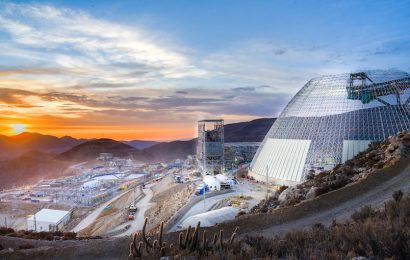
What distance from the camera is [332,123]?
1638 inches

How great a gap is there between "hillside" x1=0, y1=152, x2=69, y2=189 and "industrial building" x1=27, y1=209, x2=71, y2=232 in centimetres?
8008

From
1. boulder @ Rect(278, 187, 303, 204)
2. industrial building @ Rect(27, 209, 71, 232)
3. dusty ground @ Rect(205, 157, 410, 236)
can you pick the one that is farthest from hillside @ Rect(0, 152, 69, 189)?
dusty ground @ Rect(205, 157, 410, 236)

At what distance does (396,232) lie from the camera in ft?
23.7

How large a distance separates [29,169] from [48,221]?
109 m

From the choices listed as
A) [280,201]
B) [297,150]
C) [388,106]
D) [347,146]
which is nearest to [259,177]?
[297,150]

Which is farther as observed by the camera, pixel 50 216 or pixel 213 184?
pixel 50 216

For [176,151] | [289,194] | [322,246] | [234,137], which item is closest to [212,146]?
[289,194]

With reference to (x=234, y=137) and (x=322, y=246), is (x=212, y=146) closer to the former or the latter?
(x=322, y=246)

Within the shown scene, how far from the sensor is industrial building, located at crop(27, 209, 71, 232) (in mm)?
51797

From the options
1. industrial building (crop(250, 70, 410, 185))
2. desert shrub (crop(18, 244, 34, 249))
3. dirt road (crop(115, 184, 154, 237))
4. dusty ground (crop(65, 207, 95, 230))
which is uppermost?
industrial building (crop(250, 70, 410, 185))

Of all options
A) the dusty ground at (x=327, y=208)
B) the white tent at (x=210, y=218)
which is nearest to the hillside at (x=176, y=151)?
the white tent at (x=210, y=218)

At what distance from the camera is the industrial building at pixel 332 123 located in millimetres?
38062

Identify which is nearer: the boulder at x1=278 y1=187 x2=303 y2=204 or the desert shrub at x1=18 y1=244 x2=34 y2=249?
the desert shrub at x1=18 y1=244 x2=34 y2=249

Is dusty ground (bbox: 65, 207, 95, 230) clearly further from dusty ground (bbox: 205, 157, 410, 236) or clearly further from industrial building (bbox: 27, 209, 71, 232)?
dusty ground (bbox: 205, 157, 410, 236)
